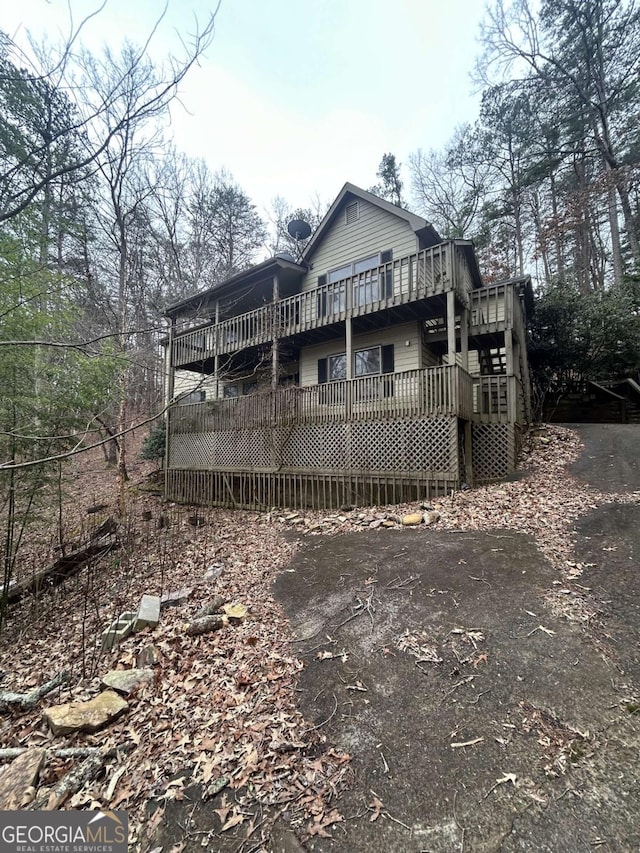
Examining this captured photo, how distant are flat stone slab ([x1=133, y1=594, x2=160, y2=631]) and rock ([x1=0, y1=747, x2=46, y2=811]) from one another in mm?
1564

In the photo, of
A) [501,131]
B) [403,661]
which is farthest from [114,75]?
[501,131]

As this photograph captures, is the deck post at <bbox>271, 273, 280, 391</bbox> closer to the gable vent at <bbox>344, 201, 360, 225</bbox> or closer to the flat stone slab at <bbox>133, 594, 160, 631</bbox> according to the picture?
the gable vent at <bbox>344, 201, 360, 225</bbox>

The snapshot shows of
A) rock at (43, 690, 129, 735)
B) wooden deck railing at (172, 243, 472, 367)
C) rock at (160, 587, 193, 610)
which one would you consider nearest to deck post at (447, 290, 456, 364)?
wooden deck railing at (172, 243, 472, 367)

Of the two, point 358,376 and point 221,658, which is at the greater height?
point 358,376

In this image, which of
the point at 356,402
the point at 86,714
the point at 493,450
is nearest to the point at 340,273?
the point at 356,402

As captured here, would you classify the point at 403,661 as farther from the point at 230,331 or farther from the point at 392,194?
the point at 392,194

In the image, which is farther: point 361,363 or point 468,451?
point 361,363

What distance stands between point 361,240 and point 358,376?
5.01 meters

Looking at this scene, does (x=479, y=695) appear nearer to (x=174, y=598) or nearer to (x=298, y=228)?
(x=174, y=598)

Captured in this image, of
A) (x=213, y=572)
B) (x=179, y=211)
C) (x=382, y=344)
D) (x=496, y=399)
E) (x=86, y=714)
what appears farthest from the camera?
(x=179, y=211)

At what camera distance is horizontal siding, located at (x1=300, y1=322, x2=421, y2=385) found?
10578 mm

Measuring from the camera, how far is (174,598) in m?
4.49

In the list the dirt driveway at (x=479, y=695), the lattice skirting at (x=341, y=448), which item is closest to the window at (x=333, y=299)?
the lattice skirting at (x=341, y=448)

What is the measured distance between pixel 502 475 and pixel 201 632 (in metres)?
7.17
